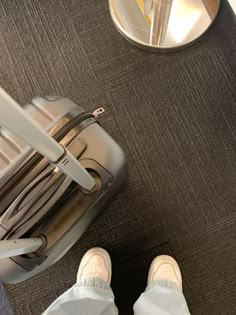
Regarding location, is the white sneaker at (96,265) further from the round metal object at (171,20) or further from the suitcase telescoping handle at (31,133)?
the round metal object at (171,20)

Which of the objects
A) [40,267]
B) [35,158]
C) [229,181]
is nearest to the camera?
[35,158]

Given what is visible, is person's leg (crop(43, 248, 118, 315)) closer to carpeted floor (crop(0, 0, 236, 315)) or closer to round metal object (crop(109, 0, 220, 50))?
carpeted floor (crop(0, 0, 236, 315))

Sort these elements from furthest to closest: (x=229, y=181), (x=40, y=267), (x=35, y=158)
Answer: (x=229, y=181), (x=40, y=267), (x=35, y=158)

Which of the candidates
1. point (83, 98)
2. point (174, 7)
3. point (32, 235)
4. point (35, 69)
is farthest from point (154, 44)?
point (32, 235)

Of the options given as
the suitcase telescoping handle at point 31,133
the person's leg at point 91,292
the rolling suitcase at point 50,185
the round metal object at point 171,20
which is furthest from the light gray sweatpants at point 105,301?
the round metal object at point 171,20

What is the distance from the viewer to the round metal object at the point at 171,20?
128 centimetres

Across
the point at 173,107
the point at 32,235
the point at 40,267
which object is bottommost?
the point at 173,107

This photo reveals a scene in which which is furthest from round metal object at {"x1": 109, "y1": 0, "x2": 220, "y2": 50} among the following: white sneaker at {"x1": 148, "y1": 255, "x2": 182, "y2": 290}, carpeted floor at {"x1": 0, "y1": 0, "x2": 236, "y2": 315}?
white sneaker at {"x1": 148, "y1": 255, "x2": 182, "y2": 290}

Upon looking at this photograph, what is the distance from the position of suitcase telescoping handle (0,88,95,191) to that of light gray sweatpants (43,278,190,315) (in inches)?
15.7

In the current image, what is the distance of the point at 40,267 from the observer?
984 millimetres

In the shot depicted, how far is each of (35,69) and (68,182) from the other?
0.56 m

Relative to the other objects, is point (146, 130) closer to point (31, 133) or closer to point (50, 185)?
point (50, 185)

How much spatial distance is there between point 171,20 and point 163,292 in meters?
0.82

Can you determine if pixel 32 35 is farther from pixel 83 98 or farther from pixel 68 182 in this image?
pixel 68 182
